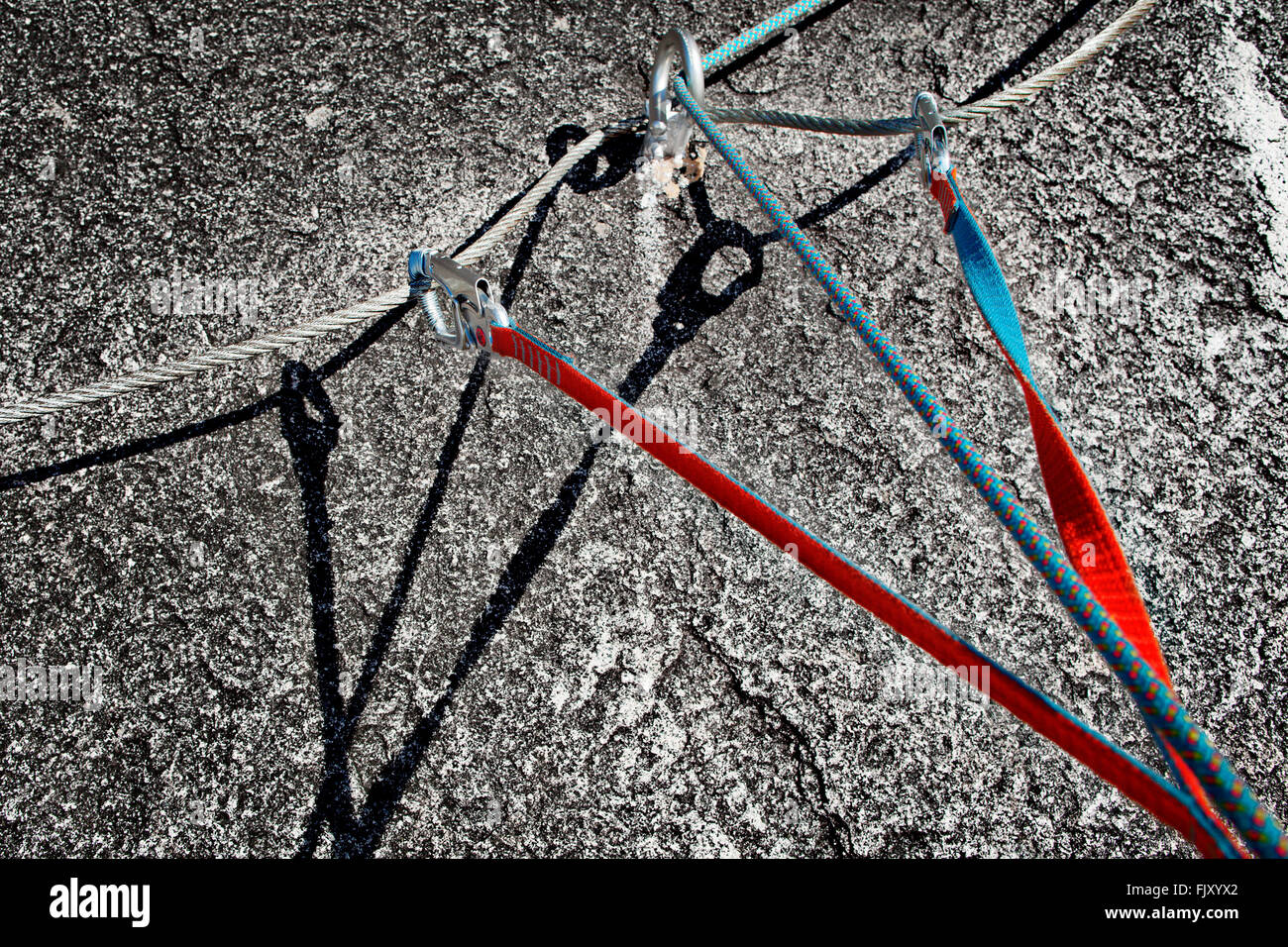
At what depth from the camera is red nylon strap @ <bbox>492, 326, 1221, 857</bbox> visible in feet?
2.45

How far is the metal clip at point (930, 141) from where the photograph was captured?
141 centimetres

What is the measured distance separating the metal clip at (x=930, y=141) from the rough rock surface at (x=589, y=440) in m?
0.30

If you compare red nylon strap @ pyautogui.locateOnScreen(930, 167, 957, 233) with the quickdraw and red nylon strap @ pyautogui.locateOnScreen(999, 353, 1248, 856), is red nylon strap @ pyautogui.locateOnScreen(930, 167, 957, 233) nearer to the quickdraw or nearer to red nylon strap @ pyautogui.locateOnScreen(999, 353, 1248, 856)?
the quickdraw

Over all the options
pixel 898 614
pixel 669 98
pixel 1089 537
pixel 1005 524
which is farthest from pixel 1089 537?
pixel 669 98

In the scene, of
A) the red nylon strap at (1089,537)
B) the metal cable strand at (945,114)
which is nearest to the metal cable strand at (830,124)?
the metal cable strand at (945,114)

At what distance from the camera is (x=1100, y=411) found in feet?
5.24

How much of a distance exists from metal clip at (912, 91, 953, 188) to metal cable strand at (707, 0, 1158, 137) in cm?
2

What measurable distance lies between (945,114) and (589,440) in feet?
2.92

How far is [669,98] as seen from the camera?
1724 mm

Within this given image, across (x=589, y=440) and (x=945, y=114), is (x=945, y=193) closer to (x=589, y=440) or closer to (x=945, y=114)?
(x=945, y=114)

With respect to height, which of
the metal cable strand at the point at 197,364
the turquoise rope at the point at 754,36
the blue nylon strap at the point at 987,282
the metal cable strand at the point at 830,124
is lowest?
the blue nylon strap at the point at 987,282

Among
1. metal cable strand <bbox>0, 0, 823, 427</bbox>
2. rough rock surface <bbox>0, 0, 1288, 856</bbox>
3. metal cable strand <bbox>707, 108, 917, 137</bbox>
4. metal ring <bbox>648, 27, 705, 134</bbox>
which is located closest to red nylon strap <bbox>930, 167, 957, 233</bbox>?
metal cable strand <bbox>707, 108, 917, 137</bbox>

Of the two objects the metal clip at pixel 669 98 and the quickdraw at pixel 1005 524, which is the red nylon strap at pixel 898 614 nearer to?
the quickdraw at pixel 1005 524
